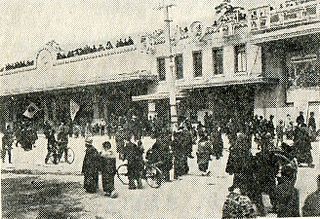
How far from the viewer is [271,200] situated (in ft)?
14.5

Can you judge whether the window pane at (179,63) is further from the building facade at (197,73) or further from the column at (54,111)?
the column at (54,111)

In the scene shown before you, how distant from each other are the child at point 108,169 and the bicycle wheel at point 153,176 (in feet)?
1.22

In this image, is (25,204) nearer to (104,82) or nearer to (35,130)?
(35,130)

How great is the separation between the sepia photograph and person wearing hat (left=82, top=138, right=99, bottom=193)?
10 mm

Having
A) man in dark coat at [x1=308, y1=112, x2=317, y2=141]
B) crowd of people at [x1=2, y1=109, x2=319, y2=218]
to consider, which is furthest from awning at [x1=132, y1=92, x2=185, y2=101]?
man in dark coat at [x1=308, y1=112, x2=317, y2=141]

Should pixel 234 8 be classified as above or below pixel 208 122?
above

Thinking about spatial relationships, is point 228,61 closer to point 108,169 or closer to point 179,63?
point 179,63

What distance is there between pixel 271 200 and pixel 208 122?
1.91m

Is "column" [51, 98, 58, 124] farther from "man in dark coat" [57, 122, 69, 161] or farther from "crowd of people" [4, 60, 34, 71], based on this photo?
"crowd of people" [4, 60, 34, 71]

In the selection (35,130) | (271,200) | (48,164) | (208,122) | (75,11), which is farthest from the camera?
(208,122)

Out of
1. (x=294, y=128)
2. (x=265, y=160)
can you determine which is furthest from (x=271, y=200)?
(x=294, y=128)

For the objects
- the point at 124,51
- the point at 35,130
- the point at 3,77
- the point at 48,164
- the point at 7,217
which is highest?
the point at 124,51

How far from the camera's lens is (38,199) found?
476cm

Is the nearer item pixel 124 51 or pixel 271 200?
pixel 271 200
